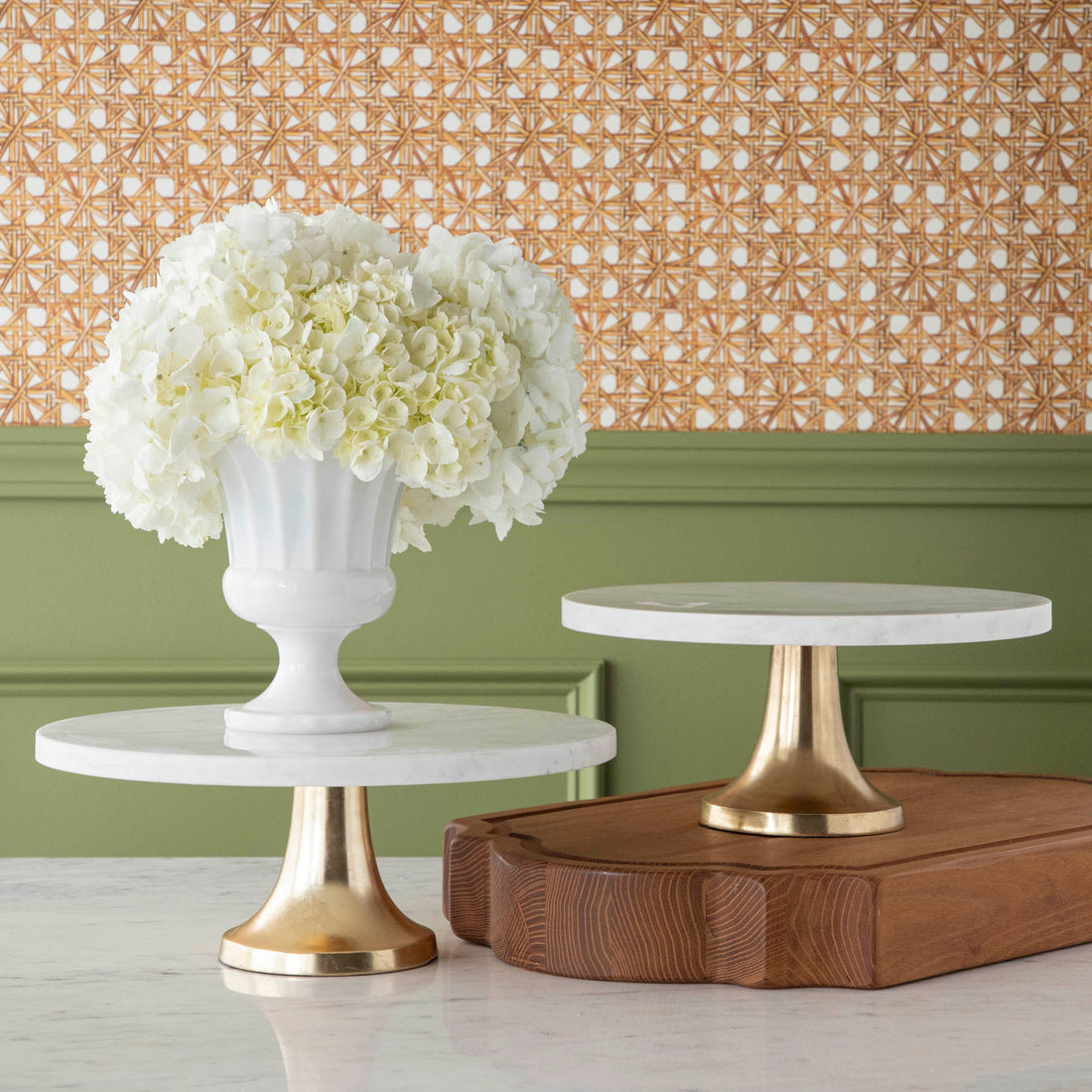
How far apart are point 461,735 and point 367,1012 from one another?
7.5 inches

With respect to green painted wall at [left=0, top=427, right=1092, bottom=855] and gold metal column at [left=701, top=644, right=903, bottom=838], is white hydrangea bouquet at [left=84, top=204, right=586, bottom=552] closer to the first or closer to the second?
gold metal column at [left=701, top=644, right=903, bottom=838]

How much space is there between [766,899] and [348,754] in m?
0.30

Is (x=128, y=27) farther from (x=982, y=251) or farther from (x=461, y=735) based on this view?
(x=461, y=735)

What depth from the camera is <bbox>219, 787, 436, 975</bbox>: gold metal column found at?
3.38ft

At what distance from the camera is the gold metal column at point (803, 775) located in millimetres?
1170

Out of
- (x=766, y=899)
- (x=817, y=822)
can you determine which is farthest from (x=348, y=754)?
(x=817, y=822)

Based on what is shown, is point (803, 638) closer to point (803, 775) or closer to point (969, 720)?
point (803, 775)

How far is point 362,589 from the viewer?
103 cm

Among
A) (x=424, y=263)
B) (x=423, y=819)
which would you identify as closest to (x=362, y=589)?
(x=424, y=263)

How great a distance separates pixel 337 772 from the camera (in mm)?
905

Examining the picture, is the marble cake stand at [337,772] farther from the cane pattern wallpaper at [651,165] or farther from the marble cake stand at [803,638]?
the cane pattern wallpaper at [651,165]

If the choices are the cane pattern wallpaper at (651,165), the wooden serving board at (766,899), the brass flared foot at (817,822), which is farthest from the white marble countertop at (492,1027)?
the cane pattern wallpaper at (651,165)

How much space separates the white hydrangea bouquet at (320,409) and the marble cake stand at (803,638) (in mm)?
146

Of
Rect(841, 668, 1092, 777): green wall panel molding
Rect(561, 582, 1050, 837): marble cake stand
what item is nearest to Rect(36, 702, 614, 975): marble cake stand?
Rect(561, 582, 1050, 837): marble cake stand
